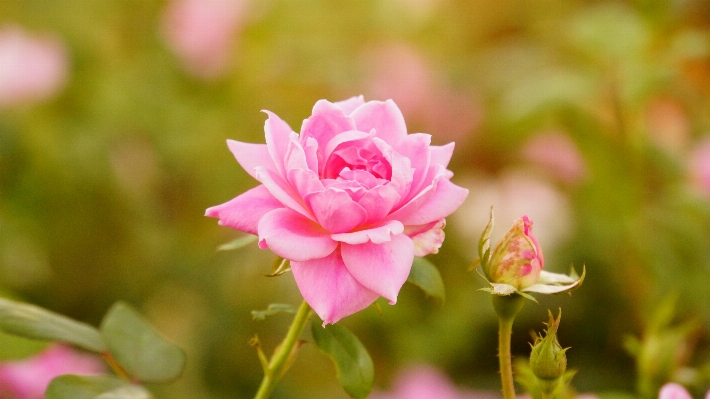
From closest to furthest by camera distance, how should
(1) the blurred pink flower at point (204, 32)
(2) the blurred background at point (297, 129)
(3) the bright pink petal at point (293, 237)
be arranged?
(3) the bright pink petal at point (293, 237), (2) the blurred background at point (297, 129), (1) the blurred pink flower at point (204, 32)

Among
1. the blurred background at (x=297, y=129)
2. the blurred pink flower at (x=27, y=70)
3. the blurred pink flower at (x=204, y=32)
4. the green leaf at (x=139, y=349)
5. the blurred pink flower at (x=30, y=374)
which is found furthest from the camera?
the blurred pink flower at (x=204, y=32)

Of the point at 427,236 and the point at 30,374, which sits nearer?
the point at 427,236

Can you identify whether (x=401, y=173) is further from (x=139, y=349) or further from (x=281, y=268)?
(x=139, y=349)

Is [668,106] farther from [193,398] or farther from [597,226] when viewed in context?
[193,398]

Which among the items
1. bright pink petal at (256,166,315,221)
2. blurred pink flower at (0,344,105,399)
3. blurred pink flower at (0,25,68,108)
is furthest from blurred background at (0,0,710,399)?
bright pink petal at (256,166,315,221)

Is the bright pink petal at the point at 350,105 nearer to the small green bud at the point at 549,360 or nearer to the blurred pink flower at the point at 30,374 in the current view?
the small green bud at the point at 549,360

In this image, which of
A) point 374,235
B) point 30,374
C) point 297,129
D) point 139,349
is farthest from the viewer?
point 297,129

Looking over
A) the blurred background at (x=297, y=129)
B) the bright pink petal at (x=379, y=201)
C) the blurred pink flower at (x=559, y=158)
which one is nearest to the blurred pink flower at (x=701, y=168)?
the blurred background at (x=297, y=129)

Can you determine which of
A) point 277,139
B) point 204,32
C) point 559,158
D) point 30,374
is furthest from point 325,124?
point 204,32

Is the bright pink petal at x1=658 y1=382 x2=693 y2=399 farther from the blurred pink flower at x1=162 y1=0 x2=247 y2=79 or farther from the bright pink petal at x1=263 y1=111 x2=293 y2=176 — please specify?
the blurred pink flower at x1=162 y1=0 x2=247 y2=79
